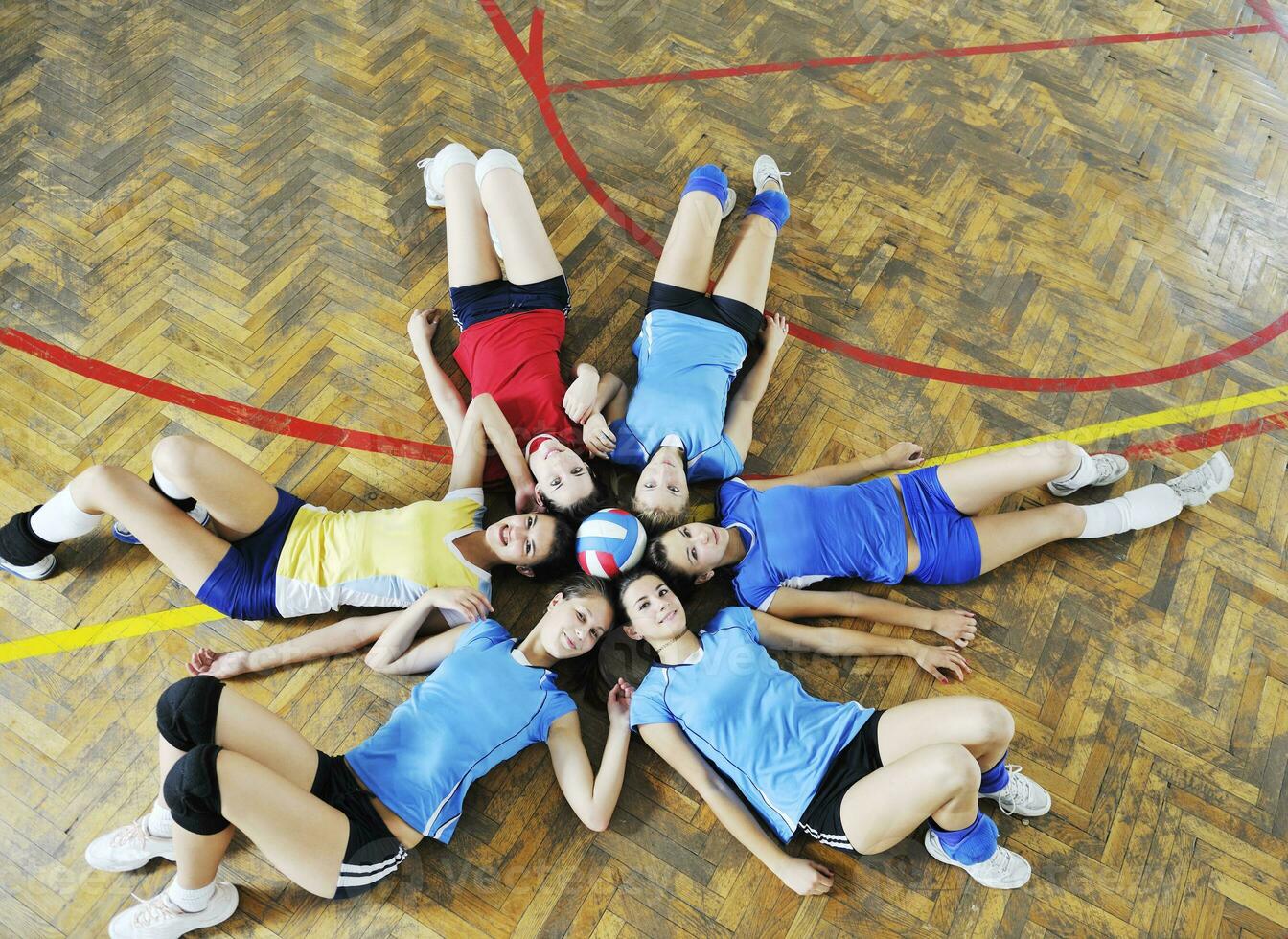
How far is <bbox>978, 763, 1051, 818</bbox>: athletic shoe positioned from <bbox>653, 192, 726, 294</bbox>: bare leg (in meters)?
1.87

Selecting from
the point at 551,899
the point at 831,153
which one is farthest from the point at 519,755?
the point at 831,153

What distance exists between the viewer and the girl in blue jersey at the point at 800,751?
90.7 inches

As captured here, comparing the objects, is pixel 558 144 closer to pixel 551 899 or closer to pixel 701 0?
pixel 701 0

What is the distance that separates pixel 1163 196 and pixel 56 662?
14.8 ft

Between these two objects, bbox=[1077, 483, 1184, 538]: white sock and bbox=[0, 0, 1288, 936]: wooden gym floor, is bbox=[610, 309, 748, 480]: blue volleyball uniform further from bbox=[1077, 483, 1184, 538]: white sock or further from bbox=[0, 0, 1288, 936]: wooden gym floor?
bbox=[1077, 483, 1184, 538]: white sock

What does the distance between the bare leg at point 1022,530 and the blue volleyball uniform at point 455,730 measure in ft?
4.60

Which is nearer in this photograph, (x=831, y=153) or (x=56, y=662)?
(x=56, y=662)

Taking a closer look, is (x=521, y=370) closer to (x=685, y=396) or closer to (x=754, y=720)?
(x=685, y=396)

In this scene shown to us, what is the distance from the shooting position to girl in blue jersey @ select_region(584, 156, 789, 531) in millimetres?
2854

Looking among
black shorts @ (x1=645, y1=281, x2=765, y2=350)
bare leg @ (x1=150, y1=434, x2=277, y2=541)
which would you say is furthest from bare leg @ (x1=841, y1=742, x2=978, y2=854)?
bare leg @ (x1=150, y1=434, x2=277, y2=541)

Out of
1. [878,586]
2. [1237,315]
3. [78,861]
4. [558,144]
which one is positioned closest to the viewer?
[78,861]

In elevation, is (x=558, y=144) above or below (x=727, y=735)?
above

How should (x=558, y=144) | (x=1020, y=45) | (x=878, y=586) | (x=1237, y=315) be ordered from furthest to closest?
(x=1020, y=45) → (x=558, y=144) → (x=1237, y=315) → (x=878, y=586)

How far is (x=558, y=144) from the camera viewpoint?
376cm
